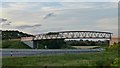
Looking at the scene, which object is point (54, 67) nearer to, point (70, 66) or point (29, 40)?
point (70, 66)

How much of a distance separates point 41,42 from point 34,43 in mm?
7349

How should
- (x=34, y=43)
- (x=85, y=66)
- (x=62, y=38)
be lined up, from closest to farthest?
1. (x=85, y=66)
2. (x=34, y=43)
3. (x=62, y=38)

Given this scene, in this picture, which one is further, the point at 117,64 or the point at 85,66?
the point at 85,66

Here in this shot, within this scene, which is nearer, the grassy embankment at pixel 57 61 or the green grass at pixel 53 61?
the grassy embankment at pixel 57 61

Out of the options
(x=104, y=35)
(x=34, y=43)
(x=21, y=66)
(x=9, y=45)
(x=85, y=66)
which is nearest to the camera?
(x=21, y=66)

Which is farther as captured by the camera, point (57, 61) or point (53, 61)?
point (57, 61)

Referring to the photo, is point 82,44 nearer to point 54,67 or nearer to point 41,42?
point 41,42

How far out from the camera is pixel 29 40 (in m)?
96.1

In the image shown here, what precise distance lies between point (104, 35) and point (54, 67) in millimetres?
95816

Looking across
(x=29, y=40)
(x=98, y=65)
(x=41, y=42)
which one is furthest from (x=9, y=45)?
(x=98, y=65)

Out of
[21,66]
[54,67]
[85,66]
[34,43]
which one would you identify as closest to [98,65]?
[85,66]

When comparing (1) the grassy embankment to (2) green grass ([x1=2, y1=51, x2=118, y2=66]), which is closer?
(1) the grassy embankment

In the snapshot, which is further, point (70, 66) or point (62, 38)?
point (62, 38)

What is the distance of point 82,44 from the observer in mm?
120188
